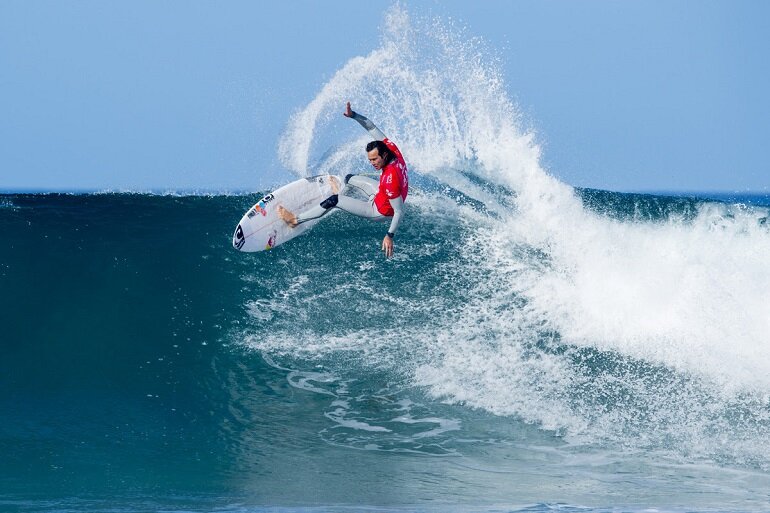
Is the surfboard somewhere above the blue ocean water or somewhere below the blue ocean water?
above

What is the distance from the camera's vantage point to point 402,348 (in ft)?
26.4

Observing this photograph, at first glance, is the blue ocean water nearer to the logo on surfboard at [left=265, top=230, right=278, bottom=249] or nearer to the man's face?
the logo on surfboard at [left=265, top=230, right=278, bottom=249]

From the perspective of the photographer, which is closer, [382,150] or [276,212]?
[382,150]

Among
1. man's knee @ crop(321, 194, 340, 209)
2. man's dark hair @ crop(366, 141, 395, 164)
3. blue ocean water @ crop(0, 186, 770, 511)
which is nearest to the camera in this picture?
blue ocean water @ crop(0, 186, 770, 511)

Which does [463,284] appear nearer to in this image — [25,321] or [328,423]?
[328,423]

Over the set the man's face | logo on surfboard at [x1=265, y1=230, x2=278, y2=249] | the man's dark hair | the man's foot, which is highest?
the man's dark hair

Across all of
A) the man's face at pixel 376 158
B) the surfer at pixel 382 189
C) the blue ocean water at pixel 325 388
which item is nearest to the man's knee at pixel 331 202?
the surfer at pixel 382 189

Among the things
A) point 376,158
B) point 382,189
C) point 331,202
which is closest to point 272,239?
point 331,202

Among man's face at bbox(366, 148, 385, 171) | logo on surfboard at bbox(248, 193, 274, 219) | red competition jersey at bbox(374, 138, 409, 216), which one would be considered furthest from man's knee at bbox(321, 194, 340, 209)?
Result: logo on surfboard at bbox(248, 193, 274, 219)

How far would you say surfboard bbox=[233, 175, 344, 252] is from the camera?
8664 mm

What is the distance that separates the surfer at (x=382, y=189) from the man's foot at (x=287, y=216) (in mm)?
511

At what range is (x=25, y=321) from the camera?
848 centimetres

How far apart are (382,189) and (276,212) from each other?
60.0 inches

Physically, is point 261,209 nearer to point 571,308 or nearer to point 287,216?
point 287,216
